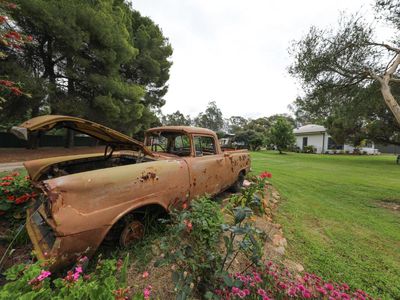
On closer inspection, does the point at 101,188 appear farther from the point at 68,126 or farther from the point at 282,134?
the point at 282,134

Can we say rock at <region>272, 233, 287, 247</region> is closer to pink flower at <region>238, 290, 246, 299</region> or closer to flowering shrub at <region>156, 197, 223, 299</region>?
flowering shrub at <region>156, 197, 223, 299</region>

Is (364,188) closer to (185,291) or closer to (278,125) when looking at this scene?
(185,291)

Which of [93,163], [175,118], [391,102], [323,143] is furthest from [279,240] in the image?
[175,118]

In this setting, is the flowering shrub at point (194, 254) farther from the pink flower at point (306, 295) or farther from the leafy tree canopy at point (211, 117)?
the leafy tree canopy at point (211, 117)

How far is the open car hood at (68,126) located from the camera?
73.4 inches

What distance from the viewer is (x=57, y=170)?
8.95 feet

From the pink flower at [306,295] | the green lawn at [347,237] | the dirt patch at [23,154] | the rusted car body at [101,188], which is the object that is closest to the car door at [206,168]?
the rusted car body at [101,188]

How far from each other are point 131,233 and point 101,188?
837 mm

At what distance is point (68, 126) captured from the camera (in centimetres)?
232

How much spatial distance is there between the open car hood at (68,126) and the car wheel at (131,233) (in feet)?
3.45

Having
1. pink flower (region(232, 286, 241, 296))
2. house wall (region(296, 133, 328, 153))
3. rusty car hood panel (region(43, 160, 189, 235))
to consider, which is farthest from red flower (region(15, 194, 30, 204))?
house wall (region(296, 133, 328, 153))

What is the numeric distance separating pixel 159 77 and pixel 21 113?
35.1 feet

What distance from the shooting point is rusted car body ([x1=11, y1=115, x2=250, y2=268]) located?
1660 millimetres

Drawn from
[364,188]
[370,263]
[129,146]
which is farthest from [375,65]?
[129,146]
